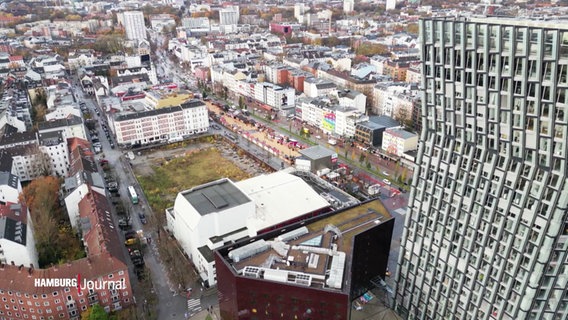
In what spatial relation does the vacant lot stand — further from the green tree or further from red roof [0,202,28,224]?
the green tree

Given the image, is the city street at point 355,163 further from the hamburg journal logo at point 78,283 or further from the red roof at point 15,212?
the red roof at point 15,212

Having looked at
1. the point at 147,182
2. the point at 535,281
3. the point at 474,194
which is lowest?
the point at 147,182

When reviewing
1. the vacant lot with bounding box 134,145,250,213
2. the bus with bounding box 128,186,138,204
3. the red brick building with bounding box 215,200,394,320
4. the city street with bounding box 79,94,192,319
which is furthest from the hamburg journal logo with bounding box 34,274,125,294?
the bus with bounding box 128,186,138,204

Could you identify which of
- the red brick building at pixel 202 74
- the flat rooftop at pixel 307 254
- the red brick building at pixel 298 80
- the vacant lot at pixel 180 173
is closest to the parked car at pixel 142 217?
the vacant lot at pixel 180 173

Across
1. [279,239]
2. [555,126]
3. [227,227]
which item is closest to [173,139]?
[227,227]

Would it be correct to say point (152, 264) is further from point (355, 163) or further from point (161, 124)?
point (161, 124)

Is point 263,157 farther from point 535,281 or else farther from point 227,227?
point 535,281
